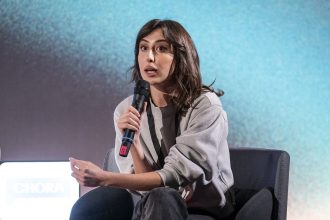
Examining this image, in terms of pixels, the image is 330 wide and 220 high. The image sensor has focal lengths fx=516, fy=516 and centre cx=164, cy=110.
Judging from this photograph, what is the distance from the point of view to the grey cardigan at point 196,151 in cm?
151

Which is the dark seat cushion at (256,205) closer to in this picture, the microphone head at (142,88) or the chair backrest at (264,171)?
the chair backrest at (264,171)

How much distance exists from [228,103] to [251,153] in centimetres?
63

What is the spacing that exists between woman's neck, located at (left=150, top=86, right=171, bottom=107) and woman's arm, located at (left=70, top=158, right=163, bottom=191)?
29cm

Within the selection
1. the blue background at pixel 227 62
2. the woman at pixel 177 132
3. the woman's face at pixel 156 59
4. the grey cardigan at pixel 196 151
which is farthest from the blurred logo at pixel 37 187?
the woman's face at pixel 156 59

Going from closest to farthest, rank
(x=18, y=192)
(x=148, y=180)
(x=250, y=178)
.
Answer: (x=148, y=180)
(x=250, y=178)
(x=18, y=192)

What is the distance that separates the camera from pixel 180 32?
65.1 inches

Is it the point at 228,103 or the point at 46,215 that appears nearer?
the point at 46,215

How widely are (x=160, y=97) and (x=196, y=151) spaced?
27 cm

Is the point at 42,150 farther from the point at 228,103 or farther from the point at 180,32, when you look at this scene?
the point at 180,32

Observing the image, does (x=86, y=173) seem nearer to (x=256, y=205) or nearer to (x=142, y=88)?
(x=142, y=88)

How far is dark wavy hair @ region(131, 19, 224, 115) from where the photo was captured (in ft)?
5.36

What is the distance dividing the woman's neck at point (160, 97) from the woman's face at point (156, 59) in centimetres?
5

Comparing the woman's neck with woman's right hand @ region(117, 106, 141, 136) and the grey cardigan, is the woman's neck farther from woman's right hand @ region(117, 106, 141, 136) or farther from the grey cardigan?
woman's right hand @ region(117, 106, 141, 136)

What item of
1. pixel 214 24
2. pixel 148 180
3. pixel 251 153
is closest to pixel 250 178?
pixel 251 153
